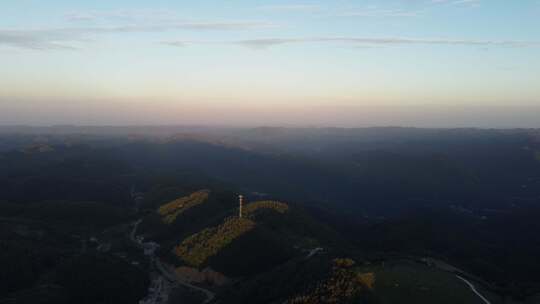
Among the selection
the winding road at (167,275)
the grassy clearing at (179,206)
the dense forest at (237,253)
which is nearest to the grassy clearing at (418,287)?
the dense forest at (237,253)

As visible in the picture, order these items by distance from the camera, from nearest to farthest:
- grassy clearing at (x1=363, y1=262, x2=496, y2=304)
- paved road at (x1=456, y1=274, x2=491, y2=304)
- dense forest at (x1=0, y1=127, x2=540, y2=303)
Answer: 1. grassy clearing at (x1=363, y1=262, x2=496, y2=304)
2. paved road at (x1=456, y1=274, x2=491, y2=304)
3. dense forest at (x1=0, y1=127, x2=540, y2=303)

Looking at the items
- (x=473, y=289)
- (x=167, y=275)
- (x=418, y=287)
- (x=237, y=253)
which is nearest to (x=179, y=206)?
(x=167, y=275)

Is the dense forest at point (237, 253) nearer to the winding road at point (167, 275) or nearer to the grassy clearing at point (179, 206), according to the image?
the grassy clearing at point (179, 206)

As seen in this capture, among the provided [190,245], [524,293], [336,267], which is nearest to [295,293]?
[336,267]

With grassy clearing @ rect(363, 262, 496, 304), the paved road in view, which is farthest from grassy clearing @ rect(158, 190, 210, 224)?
the paved road

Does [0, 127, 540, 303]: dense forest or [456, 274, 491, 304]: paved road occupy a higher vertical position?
[456, 274, 491, 304]: paved road

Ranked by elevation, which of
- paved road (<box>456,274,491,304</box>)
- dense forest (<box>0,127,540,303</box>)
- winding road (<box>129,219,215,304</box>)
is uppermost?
paved road (<box>456,274,491,304</box>)

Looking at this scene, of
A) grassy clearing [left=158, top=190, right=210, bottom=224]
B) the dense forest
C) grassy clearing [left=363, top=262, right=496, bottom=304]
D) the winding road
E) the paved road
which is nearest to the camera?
grassy clearing [left=363, top=262, right=496, bottom=304]

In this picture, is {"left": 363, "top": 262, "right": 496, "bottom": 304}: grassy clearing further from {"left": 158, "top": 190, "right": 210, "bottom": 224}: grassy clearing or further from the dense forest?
{"left": 158, "top": 190, "right": 210, "bottom": 224}: grassy clearing

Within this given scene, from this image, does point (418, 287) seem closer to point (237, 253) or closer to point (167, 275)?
point (237, 253)

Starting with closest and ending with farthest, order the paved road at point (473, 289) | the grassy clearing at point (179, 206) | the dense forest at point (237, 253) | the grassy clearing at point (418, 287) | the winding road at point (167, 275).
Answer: the grassy clearing at point (418, 287)
the paved road at point (473, 289)
the dense forest at point (237, 253)
the winding road at point (167, 275)
the grassy clearing at point (179, 206)

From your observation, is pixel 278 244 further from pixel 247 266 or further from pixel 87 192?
pixel 87 192

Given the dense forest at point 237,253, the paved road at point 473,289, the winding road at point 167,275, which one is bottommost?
the winding road at point 167,275
